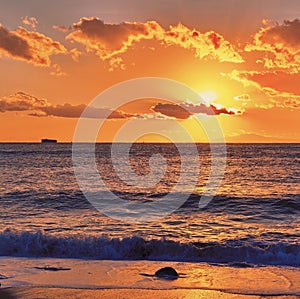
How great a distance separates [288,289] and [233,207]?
1822 centimetres

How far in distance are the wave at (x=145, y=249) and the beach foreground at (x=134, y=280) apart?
1.16m

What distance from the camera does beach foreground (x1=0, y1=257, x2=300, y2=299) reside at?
12.5 m

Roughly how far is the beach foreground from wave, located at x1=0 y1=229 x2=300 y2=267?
1160mm

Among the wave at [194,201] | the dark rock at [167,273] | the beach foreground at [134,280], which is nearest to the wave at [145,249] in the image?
the beach foreground at [134,280]

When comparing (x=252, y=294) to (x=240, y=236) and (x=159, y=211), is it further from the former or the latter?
(x=159, y=211)

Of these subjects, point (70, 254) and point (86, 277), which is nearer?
point (86, 277)

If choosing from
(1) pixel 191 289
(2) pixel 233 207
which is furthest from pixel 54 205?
(1) pixel 191 289

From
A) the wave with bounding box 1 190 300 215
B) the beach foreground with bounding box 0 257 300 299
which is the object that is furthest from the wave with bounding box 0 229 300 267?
the wave with bounding box 1 190 300 215

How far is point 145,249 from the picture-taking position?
19.1 metres

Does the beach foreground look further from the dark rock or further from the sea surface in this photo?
the sea surface

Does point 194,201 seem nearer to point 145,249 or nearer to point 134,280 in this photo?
point 145,249

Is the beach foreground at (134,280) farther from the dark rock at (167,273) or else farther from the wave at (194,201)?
the wave at (194,201)

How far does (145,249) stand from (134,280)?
506 centimetres

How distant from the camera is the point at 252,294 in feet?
41.1
